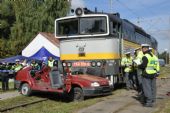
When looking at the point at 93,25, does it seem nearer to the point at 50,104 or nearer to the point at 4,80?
the point at 50,104

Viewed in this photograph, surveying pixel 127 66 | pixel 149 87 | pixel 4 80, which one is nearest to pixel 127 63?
pixel 127 66

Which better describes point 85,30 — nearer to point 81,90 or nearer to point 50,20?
point 81,90

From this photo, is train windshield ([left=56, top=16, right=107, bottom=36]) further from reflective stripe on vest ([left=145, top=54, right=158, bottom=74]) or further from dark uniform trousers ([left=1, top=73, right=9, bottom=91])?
reflective stripe on vest ([left=145, top=54, right=158, bottom=74])

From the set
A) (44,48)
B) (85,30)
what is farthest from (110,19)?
(44,48)

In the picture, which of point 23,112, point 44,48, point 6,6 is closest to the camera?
point 23,112

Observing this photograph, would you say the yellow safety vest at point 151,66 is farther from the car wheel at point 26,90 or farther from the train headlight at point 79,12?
the train headlight at point 79,12

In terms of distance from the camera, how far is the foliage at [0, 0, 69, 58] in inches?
1960

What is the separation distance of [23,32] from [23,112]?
1549 inches

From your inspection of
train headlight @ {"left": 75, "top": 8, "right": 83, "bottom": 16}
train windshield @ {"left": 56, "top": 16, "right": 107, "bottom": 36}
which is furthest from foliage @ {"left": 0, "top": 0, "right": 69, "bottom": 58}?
train headlight @ {"left": 75, "top": 8, "right": 83, "bottom": 16}

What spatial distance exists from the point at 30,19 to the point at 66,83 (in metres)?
36.2

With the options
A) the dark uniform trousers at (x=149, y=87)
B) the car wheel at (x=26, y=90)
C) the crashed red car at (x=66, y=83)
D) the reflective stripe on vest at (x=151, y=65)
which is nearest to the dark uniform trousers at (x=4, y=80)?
the car wheel at (x=26, y=90)

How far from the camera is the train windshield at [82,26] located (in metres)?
17.9

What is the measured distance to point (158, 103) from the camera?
14.0 m

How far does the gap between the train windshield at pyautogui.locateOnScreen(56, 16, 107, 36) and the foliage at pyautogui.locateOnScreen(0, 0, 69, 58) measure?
101 ft
